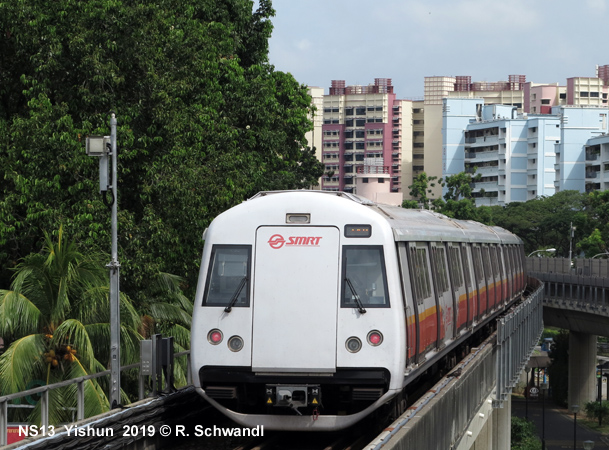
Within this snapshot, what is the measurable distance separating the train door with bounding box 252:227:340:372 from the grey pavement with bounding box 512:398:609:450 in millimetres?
50351

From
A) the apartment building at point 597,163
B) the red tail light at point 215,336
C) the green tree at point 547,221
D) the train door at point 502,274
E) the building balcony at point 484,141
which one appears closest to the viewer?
the red tail light at point 215,336

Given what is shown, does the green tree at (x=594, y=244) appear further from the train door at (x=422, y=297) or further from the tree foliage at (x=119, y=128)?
the train door at (x=422, y=297)

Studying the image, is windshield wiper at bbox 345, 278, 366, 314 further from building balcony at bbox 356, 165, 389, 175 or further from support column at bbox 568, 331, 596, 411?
building balcony at bbox 356, 165, 389, 175

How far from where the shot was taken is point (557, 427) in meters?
67.1

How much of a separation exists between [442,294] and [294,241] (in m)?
4.20

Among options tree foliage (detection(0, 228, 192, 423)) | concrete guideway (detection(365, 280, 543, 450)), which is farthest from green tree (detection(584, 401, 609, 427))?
tree foliage (detection(0, 228, 192, 423))

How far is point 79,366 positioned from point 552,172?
120m

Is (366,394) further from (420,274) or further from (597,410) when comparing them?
(597,410)

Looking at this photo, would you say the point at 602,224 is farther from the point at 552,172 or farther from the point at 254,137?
the point at 254,137

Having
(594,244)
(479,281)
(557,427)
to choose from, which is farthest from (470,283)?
(594,244)

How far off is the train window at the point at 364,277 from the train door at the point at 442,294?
313 cm

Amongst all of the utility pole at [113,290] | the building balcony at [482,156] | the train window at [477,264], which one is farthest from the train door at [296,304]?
the building balcony at [482,156]

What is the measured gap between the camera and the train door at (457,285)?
1770cm

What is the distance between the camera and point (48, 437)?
11000 mm
